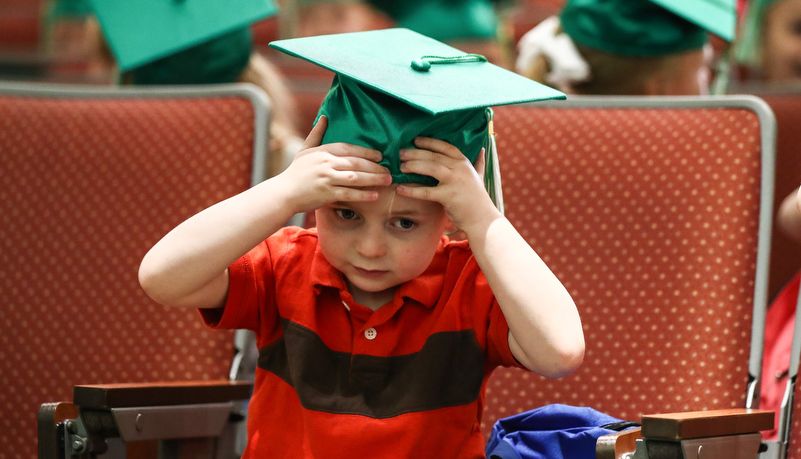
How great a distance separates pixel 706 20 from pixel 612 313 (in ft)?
2.45

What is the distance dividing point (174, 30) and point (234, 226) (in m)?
1.03

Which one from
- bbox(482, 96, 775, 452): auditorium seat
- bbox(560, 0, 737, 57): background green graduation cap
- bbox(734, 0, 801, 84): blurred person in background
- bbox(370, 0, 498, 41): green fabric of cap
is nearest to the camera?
bbox(482, 96, 775, 452): auditorium seat

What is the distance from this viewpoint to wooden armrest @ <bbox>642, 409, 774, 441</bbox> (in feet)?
3.31

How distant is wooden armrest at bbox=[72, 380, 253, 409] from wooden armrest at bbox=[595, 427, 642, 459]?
2.02 feet

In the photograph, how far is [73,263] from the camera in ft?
5.26

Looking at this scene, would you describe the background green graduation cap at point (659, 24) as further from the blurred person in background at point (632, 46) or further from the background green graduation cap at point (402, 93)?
the background green graduation cap at point (402, 93)

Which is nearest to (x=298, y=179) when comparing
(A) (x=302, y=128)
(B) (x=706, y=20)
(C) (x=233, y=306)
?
(C) (x=233, y=306)

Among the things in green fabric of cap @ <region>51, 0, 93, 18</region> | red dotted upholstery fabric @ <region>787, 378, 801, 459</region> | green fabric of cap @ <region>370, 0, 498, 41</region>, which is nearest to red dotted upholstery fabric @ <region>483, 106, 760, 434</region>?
red dotted upholstery fabric @ <region>787, 378, 801, 459</region>

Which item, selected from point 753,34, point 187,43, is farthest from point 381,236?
point 753,34

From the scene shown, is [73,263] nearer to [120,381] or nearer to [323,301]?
[120,381]

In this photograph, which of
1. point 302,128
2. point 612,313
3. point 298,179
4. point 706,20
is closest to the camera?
point 298,179

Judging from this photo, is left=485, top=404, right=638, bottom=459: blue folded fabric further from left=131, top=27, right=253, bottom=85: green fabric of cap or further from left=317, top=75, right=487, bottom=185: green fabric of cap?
left=131, top=27, right=253, bottom=85: green fabric of cap

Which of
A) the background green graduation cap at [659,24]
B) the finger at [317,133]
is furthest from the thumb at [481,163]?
the background green graduation cap at [659,24]

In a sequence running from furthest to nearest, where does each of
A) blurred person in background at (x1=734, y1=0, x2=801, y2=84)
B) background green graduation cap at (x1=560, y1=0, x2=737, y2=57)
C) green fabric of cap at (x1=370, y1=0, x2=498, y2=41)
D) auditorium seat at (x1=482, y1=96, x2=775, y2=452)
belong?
green fabric of cap at (x1=370, y1=0, x2=498, y2=41), blurred person in background at (x1=734, y1=0, x2=801, y2=84), background green graduation cap at (x1=560, y1=0, x2=737, y2=57), auditorium seat at (x1=482, y1=96, x2=775, y2=452)
